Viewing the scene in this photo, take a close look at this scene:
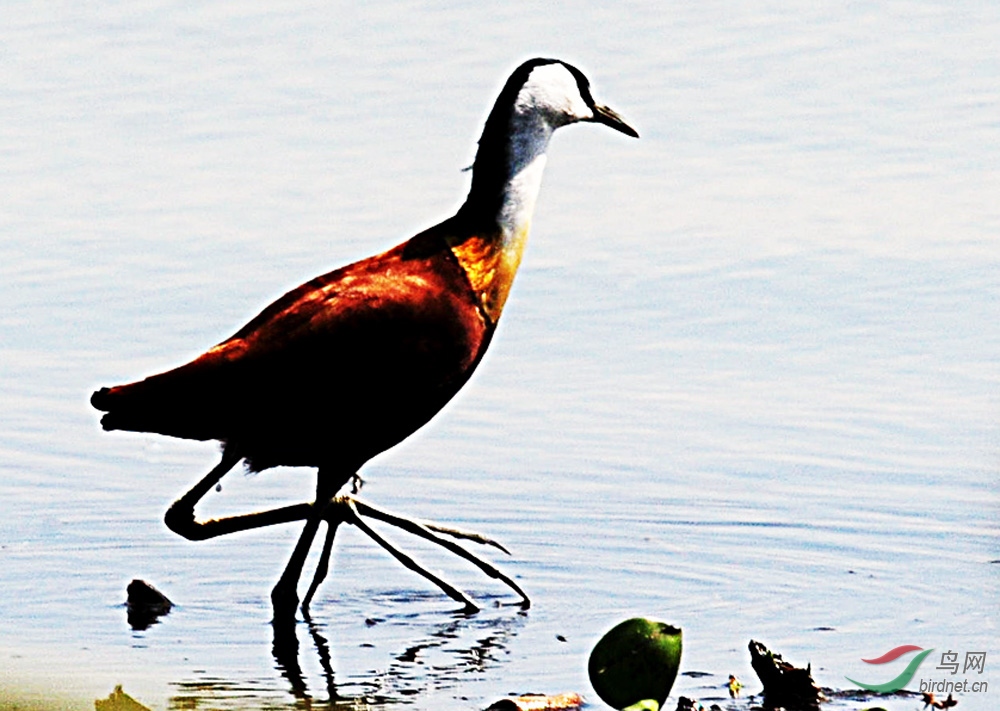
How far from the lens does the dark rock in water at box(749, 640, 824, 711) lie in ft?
21.5

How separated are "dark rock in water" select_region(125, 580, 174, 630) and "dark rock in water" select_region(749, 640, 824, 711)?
1.99 m

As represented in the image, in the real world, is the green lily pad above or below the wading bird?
below

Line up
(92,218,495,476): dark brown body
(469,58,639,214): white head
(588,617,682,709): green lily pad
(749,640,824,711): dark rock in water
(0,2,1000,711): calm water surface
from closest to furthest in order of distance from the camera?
(588,617,682,709): green lily pad, (749,640,824,711): dark rock in water, (92,218,495,476): dark brown body, (0,2,1000,711): calm water surface, (469,58,639,214): white head

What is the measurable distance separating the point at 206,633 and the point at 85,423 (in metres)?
2.56

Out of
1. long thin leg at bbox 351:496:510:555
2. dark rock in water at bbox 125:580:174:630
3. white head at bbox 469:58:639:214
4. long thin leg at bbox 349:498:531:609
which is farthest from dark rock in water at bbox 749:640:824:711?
dark rock in water at bbox 125:580:174:630

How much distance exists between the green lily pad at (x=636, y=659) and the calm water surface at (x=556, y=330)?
58cm

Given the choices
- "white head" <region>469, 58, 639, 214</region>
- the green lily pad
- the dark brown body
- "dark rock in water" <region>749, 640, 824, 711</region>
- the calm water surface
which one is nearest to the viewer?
the green lily pad

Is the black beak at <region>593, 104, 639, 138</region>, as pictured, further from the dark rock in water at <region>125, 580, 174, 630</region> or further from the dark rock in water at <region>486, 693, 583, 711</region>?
the dark rock in water at <region>486, 693, 583, 711</region>

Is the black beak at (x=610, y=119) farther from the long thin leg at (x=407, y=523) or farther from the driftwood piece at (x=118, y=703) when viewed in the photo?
the driftwood piece at (x=118, y=703)

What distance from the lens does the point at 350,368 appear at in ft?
24.5

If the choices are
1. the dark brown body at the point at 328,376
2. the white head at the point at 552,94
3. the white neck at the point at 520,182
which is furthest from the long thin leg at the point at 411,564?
the white head at the point at 552,94

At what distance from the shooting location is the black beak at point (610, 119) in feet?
26.6

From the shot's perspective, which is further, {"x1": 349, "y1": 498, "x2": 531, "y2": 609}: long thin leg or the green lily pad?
{"x1": 349, "y1": 498, "x2": 531, "y2": 609}: long thin leg

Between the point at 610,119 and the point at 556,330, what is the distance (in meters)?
2.56
